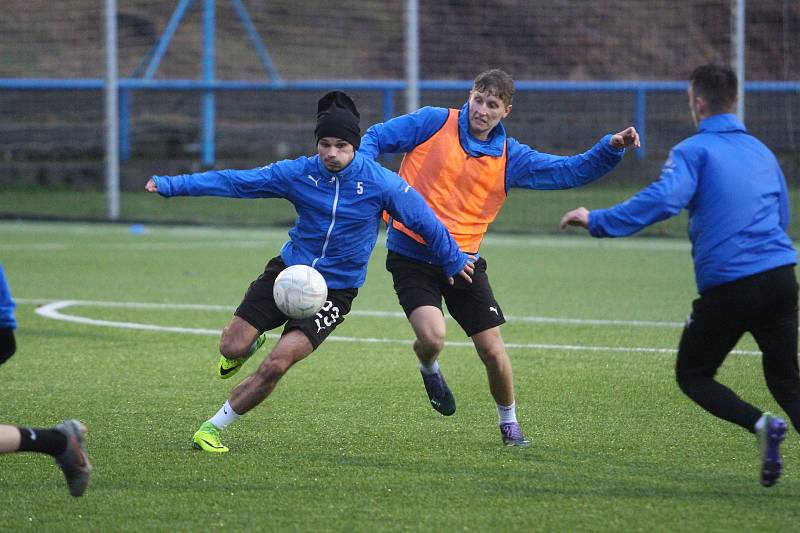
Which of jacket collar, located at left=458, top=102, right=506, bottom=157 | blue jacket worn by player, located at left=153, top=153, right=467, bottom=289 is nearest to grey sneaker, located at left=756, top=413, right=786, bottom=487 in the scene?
blue jacket worn by player, located at left=153, top=153, right=467, bottom=289

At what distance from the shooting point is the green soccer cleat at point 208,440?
6426mm

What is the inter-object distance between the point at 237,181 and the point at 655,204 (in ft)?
7.22

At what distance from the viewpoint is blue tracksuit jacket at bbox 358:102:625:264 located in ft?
23.1

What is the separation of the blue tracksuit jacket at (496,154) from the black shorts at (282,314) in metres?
0.56

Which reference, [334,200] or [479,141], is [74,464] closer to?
[334,200]

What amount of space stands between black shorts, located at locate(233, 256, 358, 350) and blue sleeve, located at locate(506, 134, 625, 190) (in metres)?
1.17

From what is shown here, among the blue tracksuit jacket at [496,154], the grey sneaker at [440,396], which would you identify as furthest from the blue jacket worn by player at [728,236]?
the grey sneaker at [440,396]

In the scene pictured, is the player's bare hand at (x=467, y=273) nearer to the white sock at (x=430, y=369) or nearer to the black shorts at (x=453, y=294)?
the black shorts at (x=453, y=294)

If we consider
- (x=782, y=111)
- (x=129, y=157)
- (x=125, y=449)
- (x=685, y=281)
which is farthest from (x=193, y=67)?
(x=125, y=449)

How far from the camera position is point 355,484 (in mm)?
5793

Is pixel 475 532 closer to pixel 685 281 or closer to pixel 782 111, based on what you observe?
pixel 685 281

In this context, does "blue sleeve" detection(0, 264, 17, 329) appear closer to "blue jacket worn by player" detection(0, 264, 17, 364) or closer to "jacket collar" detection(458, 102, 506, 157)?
"blue jacket worn by player" detection(0, 264, 17, 364)

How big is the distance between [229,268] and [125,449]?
27.0ft

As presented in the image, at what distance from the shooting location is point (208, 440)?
6438 mm
